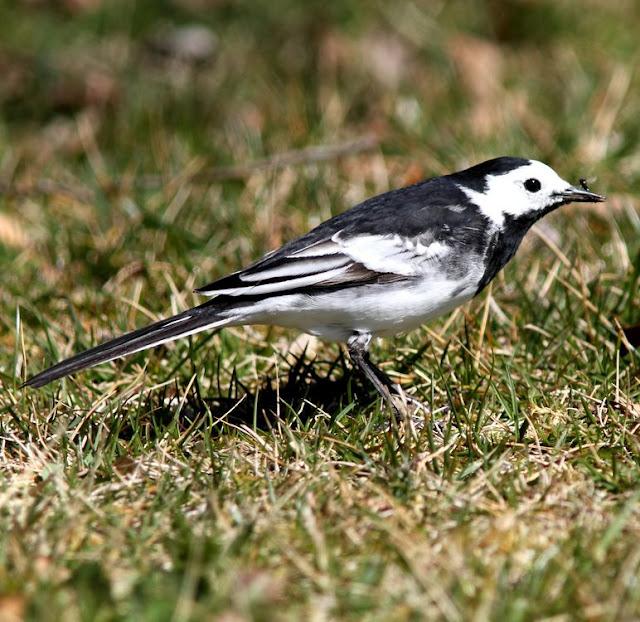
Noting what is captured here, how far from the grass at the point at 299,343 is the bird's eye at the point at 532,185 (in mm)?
554

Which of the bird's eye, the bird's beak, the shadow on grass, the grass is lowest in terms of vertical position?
the shadow on grass

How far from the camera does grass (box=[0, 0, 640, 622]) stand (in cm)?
289

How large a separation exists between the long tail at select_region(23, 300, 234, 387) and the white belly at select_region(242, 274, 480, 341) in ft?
0.47

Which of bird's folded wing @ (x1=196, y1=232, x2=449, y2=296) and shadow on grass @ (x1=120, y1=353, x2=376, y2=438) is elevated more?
bird's folded wing @ (x1=196, y1=232, x2=449, y2=296)

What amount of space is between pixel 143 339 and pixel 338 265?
0.79 metres

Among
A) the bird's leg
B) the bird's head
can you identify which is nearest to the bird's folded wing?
the bird's leg

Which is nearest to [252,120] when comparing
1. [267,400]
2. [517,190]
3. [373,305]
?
[517,190]

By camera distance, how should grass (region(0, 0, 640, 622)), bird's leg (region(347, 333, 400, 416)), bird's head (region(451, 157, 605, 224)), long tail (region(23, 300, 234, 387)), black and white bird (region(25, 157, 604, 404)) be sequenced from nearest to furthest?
grass (region(0, 0, 640, 622)) → long tail (region(23, 300, 234, 387)) → black and white bird (region(25, 157, 604, 404)) → bird's leg (region(347, 333, 400, 416)) → bird's head (region(451, 157, 605, 224))

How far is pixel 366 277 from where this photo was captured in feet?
13.4

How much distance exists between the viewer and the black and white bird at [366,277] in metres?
3.99

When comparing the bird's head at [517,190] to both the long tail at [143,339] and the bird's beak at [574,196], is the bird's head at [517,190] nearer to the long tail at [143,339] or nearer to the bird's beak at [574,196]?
the bird's beak at [574,196]

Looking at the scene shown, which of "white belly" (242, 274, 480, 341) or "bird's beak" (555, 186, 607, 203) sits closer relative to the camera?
"white belly" (242, 274, 480, 341)

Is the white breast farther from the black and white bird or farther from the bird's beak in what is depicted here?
the bird's beak

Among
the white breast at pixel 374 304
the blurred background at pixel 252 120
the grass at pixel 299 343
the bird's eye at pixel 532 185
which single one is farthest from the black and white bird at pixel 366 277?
the blurred background at pixel 252 120
